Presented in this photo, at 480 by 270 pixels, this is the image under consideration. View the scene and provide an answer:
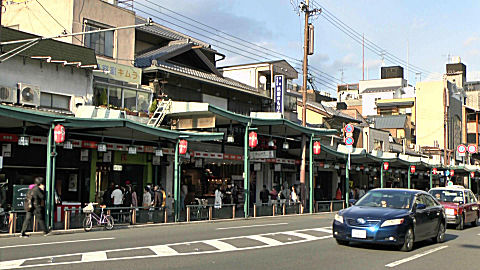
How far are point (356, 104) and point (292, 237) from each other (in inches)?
2968

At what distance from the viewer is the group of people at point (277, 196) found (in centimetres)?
3073

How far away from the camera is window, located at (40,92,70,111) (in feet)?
79.8

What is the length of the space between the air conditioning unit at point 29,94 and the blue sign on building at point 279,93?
20124mm

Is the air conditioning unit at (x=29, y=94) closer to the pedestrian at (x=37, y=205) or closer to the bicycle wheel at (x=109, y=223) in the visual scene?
the pedestrian at (x=37, y=205)

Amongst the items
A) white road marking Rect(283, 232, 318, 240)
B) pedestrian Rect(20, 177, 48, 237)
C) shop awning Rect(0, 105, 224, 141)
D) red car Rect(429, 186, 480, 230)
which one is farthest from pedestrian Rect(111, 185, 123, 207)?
red car Rect(429, 186, 480, 230)

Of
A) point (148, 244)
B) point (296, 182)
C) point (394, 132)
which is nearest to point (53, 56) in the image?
point (148, 244)

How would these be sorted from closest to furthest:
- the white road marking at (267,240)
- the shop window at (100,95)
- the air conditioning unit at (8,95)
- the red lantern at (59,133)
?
the white road marking at (267,240) → the red lantern at (59,133) → the air conditioning unit at (8,95) → the shop window at (100,95)

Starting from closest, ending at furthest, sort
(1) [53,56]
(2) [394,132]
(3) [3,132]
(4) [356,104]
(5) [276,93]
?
1. (3) [3,132]
2. (1) [53,56]
3. (5) [276,93]
4. (2) [394,132]
5. (4) [356,104]

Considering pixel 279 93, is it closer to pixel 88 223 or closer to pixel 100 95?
pixel 100 95

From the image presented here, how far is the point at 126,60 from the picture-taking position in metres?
29.6

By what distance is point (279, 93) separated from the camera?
1580 inches

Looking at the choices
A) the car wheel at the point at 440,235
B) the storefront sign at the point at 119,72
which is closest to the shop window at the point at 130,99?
the storefront sign at the point at 119,72

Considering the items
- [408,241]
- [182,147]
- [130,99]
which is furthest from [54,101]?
[408,241]

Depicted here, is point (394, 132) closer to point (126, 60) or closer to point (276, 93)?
point (276, 93)
